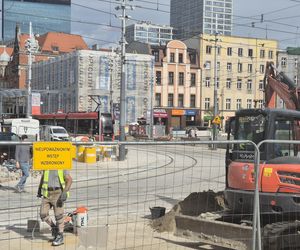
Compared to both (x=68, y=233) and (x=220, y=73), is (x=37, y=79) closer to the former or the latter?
(x=220, y=73)

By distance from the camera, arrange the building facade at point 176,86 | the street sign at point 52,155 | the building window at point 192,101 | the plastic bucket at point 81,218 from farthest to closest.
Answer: the building window at point 192,101 → the building facade at point 176,86 → the plastic bucket at point 81,218 → the street sign at point 52,155

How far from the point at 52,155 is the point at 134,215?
549 cm

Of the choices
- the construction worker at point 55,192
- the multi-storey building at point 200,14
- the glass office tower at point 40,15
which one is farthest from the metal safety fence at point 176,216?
the glass office tower at point 40,15

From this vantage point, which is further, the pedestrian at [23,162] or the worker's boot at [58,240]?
the pedestrian at [23,162]

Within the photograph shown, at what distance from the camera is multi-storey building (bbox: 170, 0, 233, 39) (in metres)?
32.8

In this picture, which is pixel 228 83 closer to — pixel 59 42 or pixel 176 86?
pixel 176 86

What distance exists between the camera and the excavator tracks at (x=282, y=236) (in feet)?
25.0

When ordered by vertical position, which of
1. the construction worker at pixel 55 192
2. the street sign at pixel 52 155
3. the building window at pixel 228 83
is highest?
the building window at pixel 228 83

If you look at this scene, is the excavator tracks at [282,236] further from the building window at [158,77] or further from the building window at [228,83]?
the building window at [228,83]

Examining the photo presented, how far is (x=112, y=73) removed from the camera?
75000 mm

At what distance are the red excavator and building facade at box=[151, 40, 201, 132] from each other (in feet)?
257

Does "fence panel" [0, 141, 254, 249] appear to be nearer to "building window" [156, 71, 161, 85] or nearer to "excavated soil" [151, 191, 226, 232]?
"excavated soil" [151, 191, 226, 232]

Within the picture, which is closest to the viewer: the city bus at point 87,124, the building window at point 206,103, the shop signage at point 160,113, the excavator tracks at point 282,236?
the excavator tracks at point 282,236

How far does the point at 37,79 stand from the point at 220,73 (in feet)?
108
